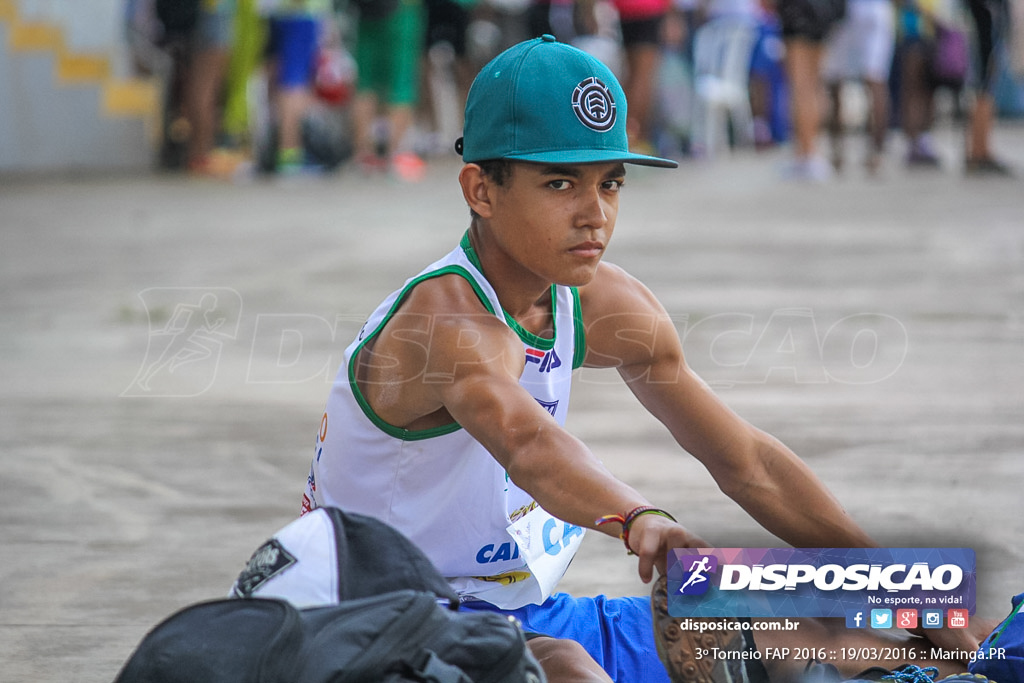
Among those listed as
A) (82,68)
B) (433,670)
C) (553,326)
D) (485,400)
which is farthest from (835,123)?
(433,670)

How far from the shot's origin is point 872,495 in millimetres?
3977

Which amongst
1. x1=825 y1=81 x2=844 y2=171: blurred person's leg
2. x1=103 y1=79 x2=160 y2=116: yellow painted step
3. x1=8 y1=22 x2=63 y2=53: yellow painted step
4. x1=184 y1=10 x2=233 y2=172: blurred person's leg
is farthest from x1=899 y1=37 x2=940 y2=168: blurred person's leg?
x1=8 y1=22 x2=63 y2=53: yellow painted step

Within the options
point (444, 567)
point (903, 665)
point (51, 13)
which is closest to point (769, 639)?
point (903, 665)

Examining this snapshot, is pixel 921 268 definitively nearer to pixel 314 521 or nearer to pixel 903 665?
pixel 903 665

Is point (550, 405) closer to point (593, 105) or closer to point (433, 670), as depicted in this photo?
point (593, 105)

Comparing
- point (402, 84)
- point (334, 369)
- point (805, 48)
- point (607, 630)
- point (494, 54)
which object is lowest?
point (334, 369)

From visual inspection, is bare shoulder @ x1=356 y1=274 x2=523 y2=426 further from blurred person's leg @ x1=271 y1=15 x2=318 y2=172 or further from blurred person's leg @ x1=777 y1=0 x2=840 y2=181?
blurred person's leg @ x1=271 y1=15 x2=318 y2=172

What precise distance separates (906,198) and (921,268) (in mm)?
2945

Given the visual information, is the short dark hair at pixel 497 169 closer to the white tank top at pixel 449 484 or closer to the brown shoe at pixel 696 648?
the white tank top at pixel 449 484

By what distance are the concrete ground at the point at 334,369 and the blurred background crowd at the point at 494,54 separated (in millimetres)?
1449

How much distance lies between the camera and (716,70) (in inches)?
553

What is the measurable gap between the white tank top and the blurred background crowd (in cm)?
890

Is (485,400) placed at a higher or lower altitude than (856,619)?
higher
